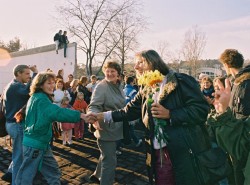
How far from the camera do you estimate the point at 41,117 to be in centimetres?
351

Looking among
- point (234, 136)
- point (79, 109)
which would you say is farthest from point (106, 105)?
point (79, 109)

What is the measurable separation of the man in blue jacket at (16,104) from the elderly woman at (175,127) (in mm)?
2820

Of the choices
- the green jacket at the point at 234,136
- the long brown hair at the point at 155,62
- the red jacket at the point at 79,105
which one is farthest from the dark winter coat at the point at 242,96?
the red jacket at the point at 79,105

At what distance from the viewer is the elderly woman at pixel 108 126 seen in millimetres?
4102

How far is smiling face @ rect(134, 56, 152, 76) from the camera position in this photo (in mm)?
3016

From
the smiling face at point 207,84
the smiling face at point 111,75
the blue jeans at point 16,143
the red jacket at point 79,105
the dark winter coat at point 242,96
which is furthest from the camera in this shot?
the red jacket at point 79,105

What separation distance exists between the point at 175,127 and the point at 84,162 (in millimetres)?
4129

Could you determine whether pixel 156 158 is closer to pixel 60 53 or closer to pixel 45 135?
pixel 45 135

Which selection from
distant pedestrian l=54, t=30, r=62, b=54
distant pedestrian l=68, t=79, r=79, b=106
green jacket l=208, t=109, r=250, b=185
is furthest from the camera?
distant pedestrian l=54, t=30, r=62, b=54

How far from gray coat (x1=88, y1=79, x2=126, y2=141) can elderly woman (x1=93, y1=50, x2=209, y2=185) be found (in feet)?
4.03

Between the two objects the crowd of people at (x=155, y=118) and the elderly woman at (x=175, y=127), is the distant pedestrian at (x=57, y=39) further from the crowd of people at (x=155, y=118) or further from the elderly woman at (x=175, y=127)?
the elderly woman at (x=175, y=127)

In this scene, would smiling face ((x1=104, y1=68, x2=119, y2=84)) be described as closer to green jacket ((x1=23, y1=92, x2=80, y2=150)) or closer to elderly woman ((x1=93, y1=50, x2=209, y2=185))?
green jacket ((x1=23, y1=92, x2=80, y2=150))

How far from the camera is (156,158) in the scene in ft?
9.45

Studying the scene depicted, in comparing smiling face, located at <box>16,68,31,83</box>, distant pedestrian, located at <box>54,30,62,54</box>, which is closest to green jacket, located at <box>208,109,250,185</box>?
smiling face, located at <box>16,68,31,83</box>
